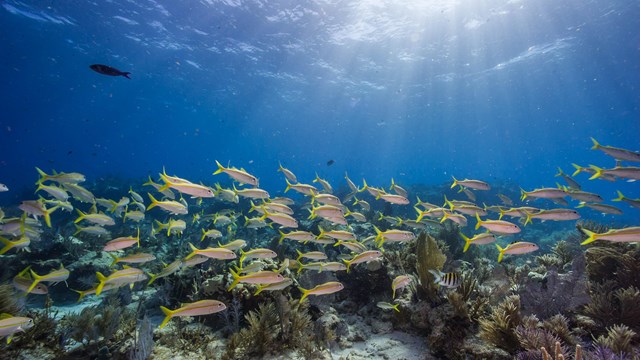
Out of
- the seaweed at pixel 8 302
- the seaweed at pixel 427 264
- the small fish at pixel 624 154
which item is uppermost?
the small fish at pixel 624 154

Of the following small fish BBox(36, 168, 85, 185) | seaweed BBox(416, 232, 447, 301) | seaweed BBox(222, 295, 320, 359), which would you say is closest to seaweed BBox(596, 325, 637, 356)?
seaweed BBox(416, 232, 447, 301)

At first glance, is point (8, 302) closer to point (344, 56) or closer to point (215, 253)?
point (215, 253)

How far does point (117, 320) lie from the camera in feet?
17.9

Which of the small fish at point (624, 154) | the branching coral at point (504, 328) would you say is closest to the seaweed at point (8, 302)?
the branching coral at point (504, 328)

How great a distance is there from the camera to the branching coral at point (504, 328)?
416 centimetres

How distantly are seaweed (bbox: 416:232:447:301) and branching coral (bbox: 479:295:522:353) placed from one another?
4.07 feet

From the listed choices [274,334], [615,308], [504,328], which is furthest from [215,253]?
[615,308]

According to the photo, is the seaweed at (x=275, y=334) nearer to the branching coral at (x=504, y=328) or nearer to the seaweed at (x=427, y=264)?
the seaweed at (x=427, y=264)

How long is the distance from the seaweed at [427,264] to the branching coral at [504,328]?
48.9 inches

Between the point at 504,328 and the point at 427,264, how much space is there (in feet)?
6.50

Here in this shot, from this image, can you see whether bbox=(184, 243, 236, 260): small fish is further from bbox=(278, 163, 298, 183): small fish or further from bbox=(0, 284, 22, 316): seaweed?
bbox=(278, 163, 298, 183): small fish

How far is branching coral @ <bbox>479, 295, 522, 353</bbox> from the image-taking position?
13.6 ft

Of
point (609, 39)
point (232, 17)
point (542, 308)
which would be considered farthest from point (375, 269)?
point (609, 39)

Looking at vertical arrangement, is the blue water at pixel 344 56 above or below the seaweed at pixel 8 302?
above
